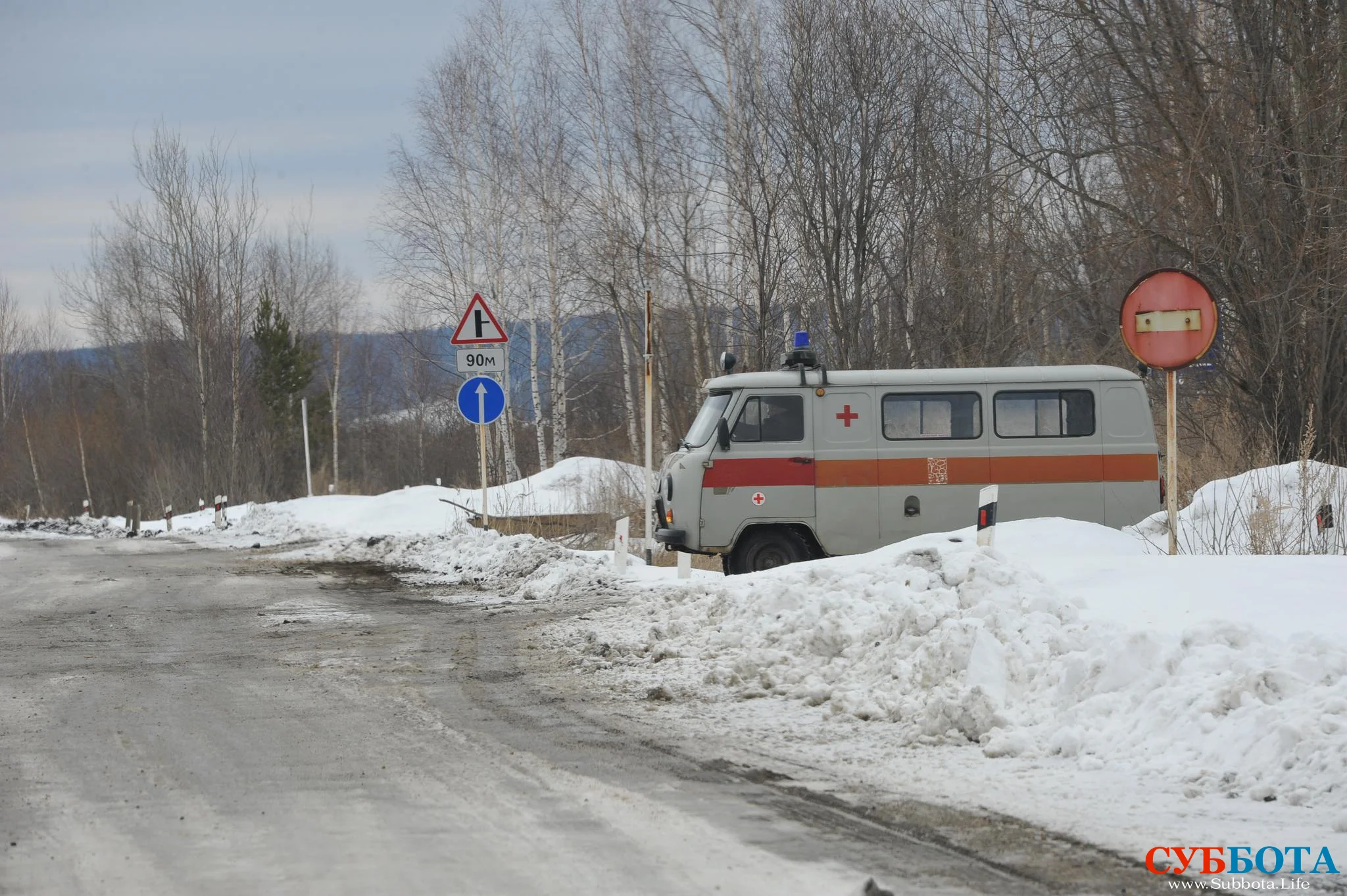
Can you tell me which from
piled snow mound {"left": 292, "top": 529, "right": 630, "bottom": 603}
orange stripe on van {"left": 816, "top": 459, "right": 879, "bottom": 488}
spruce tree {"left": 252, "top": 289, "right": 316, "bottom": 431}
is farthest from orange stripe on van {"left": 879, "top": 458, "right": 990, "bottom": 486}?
spruce tree {"left": 252, "top": 289, "right": 316, "bottom": 431}

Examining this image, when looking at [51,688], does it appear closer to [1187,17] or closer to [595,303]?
[1187,17]

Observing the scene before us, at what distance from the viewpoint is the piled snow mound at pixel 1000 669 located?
17.8 feet

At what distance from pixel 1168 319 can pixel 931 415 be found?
4.25 metres

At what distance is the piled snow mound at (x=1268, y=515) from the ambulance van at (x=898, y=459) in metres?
1.67

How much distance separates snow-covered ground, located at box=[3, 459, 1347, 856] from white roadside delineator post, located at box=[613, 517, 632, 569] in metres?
2.19

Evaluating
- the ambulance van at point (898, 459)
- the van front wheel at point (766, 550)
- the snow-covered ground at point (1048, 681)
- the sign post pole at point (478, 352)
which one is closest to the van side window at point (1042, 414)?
the ambulance van at point (898, 459)

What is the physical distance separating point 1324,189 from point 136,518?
108 feet

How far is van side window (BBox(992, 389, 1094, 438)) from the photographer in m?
13.8

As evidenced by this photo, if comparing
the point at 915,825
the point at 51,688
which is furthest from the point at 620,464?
the point at 915,825

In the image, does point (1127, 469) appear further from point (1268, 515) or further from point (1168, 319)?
point (1168, 319)

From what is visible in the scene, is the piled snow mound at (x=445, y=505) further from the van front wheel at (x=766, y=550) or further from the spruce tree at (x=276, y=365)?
the spruce tree at (x=276, y=365)

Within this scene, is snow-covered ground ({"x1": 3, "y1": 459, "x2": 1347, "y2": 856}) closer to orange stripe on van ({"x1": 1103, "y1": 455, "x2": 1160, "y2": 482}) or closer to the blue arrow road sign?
orange stripe on van ({"x1": 1103, "y1": 455, "x2": 1160, "y2": 482})

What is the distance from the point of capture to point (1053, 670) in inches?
259

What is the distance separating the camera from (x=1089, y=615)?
7.00 meters
